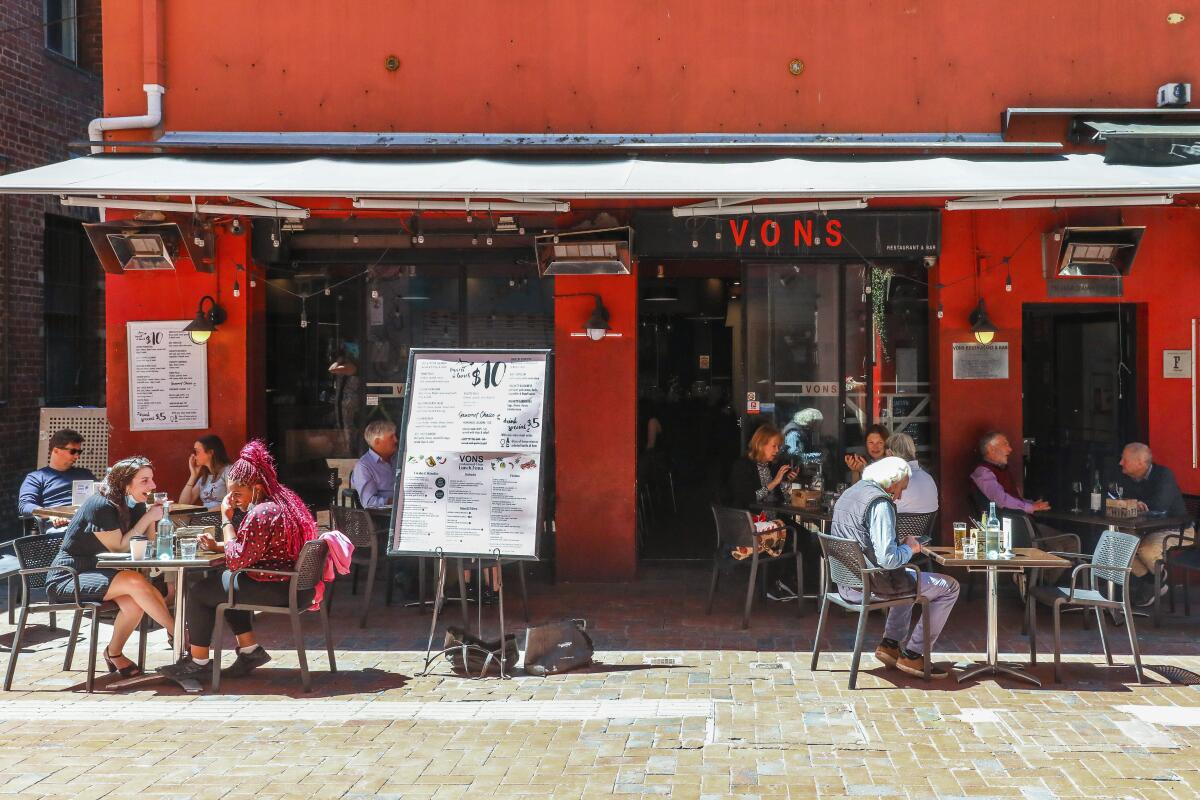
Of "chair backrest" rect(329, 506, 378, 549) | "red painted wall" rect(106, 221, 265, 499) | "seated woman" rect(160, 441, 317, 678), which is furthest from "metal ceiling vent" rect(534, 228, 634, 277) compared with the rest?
"seated woman" rect(160, 441, 317, 678)

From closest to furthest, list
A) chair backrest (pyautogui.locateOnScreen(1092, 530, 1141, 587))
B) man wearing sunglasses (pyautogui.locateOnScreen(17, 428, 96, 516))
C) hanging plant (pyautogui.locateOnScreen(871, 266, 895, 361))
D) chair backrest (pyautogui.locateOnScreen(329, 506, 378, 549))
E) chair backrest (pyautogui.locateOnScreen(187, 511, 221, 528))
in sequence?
chair backrest (pyautogui.locateOnScreen(1092, 530, 1141, 587))
chair backrest (pyautogui.locateOnScreen(187, 511, 221, 528))
chair backrest (pyautogui.locateOnScreen(329, 506, 378, 549))
man wearing sunglasses (pyautogui.locateOnScreen(17, 428, 96, 516))
hanging plant (pyautogui.locateOnScreen(871, 266, 895, 361))

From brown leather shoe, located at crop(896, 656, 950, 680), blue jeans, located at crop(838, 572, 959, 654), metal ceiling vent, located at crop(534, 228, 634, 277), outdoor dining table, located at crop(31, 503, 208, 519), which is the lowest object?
brown leather shoe, located at crop(896, 656, 950, 680)

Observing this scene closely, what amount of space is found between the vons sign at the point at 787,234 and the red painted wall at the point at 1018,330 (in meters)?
0.37

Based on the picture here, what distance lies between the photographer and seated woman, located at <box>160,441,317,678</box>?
7.02 metres

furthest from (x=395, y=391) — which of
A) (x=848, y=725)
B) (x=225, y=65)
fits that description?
(x=848, y=725)

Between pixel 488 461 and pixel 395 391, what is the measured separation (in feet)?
11.6

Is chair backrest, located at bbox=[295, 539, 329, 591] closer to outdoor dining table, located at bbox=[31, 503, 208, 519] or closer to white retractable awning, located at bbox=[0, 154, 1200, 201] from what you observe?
outdoor dining table, located at bbox=[31, 503, 208, 519]

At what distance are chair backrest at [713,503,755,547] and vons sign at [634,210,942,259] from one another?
2395 millimetres

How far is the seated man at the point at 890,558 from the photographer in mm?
7035

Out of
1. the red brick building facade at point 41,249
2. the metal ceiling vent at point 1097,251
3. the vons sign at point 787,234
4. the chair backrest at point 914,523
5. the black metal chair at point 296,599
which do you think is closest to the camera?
the black metal chair at point 296,599

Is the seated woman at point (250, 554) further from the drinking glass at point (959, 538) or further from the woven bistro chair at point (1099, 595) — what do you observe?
the woven bistro chair at point (1099, 595)

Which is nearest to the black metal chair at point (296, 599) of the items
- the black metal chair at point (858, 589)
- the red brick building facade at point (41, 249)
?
the black metal chair at point (858, 589)

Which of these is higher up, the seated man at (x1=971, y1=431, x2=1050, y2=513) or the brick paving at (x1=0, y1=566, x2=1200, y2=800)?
the seated man at (x1=971, y1=431, x2=1050, y2=513)

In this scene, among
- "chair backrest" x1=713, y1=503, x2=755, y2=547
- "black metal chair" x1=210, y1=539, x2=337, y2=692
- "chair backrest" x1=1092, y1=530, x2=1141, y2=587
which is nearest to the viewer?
"black metal chair" x1=210, y1=539, x2=337, y2=692
